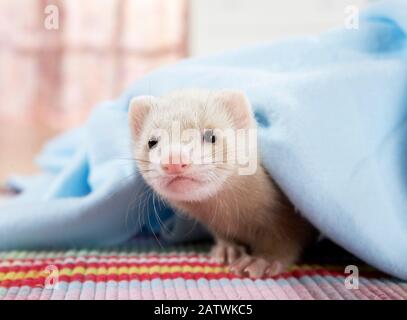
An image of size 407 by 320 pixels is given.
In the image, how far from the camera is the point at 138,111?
0.92 m

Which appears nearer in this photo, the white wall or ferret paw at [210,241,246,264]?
ferret paw at [210,241,246,264]

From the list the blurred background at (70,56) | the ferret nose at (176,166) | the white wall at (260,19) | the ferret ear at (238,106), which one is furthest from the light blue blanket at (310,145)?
the blurred background at (70,56)

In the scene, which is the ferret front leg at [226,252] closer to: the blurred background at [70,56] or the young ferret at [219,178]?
the young ferret at [219,178]

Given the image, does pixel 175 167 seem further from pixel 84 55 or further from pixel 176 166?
pixel 84 55

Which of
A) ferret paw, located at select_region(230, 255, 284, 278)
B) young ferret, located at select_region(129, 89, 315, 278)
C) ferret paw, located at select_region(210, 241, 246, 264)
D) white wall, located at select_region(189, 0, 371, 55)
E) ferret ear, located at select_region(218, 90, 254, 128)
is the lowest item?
ferret paw, located at select_region(210, 241, 246, 264)

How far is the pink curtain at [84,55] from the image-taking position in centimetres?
298

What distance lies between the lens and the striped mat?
2.47 feet

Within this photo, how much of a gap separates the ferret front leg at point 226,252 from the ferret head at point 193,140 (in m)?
0.18

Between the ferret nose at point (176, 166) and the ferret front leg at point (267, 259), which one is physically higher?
the ferret nose at point (176, 166)

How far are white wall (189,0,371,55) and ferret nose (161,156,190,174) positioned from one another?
1.96 m

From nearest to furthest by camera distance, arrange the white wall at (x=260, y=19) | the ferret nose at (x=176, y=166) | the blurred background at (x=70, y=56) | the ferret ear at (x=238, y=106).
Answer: the ferret nose at (x=176, y=166) → the ferret ear at (x=238, y=106) → the white wall at (x=260, y=19) → the blurred background at (x=70, y=56)

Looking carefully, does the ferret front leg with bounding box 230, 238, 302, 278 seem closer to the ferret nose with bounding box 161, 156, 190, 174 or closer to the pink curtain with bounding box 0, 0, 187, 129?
the ferret nose with bounding box 161, 156, 190, 174

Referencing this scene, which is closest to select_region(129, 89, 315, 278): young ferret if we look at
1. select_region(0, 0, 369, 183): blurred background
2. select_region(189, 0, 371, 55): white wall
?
select_region(189, 0, 371, 55): white wall

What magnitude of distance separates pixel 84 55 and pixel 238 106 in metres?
2.39
